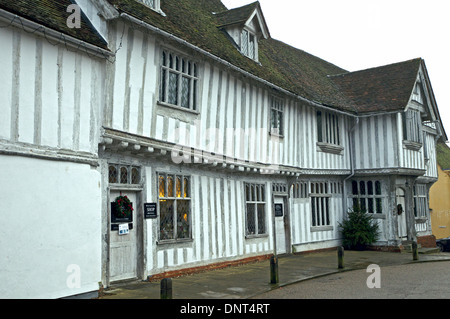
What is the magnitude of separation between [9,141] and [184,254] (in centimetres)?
499

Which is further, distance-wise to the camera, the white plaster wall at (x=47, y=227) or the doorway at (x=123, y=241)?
the doorway at (x=123, y=241)

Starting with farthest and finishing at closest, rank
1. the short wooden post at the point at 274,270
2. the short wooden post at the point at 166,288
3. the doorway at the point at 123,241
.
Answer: the short wooden post at the point at 274,270
the doorway at the point at 123,241
the short wooden post at the point at 166,288

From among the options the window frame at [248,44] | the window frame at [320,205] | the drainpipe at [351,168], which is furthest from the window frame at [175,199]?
the drainpipe at [351,168]

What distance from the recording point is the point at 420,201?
809 inches

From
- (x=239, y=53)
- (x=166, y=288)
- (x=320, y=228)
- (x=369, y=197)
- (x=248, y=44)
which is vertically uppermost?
(x=248, y=44)

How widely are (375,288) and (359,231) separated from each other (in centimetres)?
873

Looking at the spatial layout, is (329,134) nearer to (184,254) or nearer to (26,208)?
(184,254)

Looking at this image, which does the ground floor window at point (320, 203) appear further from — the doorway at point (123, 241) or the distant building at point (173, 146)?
the doorway at point (123, 241)

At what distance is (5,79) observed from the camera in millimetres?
6707

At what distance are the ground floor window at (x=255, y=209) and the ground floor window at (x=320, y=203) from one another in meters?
3.15

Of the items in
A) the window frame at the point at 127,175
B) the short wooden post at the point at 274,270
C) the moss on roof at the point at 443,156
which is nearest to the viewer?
the window frame at the point at 127,175

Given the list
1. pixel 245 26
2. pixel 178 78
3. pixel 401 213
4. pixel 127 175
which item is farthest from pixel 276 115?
pixel 401 213

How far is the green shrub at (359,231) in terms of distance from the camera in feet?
55.4

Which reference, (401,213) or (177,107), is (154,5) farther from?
(401,213)
